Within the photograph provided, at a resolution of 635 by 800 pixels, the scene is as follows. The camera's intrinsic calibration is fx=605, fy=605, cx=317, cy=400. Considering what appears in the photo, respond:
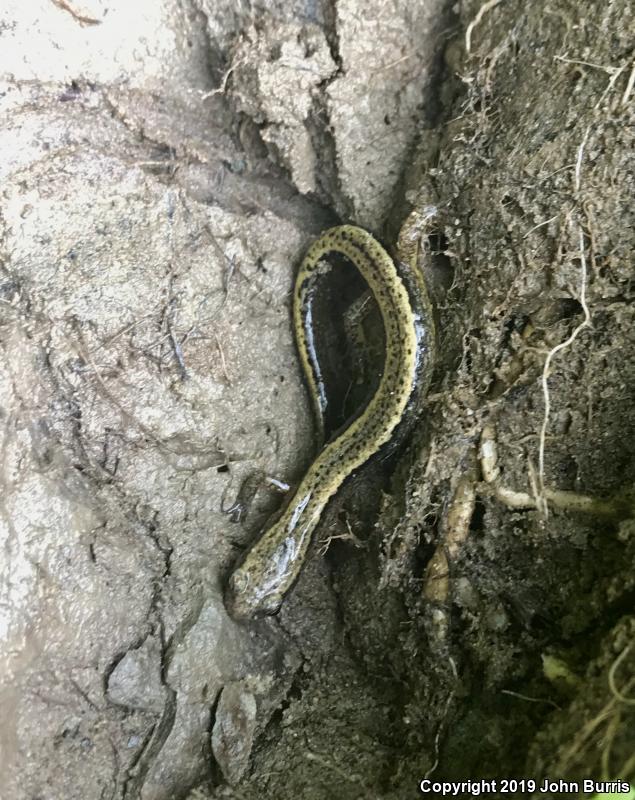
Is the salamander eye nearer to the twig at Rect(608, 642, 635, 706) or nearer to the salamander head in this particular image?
the salamander head

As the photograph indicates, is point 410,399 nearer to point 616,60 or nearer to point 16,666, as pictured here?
point 616,60

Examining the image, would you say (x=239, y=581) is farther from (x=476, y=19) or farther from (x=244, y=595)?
(x=476, y=19)

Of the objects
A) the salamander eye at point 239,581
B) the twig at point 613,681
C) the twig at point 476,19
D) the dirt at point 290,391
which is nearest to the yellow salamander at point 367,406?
the salamander eye at point 239,581

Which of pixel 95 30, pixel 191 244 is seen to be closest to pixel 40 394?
pixel 191 244

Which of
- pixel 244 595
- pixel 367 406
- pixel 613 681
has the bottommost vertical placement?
pixel 244 595

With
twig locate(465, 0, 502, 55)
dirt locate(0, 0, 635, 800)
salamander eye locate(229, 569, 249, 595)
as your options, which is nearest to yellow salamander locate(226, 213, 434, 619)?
salamander eye locate(229, 569, 249, 595)

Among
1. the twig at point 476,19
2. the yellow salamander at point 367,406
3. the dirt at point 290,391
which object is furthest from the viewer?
the yellow salamander at point 367,406

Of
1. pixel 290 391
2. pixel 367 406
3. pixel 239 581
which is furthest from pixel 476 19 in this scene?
pixel 239 581

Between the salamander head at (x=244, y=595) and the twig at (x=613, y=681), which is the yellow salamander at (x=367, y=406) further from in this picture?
the twig at (x=613, y=681)
